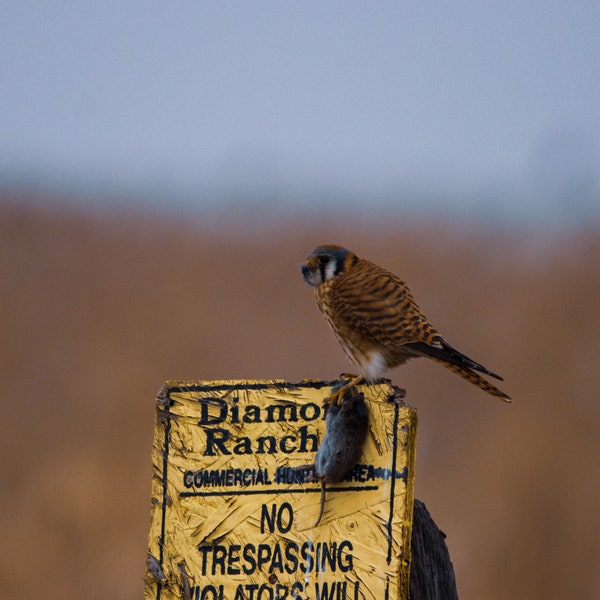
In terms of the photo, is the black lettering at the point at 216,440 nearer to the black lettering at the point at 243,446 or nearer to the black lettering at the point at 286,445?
the black lettering at the point at 243,446

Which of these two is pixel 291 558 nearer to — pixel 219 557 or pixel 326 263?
pixel 219 557

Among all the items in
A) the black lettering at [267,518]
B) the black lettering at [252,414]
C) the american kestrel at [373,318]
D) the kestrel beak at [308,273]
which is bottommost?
the black lettering at [267,518]

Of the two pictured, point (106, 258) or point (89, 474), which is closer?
point (89, 474)

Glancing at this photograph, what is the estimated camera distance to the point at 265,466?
294 centimetres

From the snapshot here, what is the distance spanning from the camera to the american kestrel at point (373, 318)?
140 inches

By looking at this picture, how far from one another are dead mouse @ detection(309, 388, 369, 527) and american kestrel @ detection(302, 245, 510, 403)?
61 cm

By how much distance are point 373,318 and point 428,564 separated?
99 cm

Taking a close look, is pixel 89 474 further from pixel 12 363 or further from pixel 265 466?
pixel 265 466

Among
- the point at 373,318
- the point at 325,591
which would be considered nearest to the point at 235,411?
the point at 325,591

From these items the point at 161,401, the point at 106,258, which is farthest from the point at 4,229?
the point at 161,401

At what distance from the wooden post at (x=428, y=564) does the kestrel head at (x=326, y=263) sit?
107 centimetres

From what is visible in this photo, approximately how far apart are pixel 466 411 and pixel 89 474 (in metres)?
3.81

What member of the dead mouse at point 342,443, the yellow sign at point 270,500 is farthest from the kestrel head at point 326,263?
the dead mouse at point 342,443

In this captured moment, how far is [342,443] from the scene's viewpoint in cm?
278
